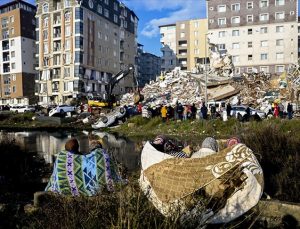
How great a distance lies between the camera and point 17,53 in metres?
82.0

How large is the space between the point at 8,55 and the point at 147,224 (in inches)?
3462

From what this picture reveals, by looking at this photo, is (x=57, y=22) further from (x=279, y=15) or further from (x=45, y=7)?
(x=279, y=15)

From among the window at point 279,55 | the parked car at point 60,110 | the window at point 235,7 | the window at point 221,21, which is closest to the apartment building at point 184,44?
the window at point 221,21

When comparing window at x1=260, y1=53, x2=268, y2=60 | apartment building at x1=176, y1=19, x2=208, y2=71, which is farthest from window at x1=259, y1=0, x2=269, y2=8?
apartment building at x1=176, y1=19, x2=208, y2=71

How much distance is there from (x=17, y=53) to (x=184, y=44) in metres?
41.3

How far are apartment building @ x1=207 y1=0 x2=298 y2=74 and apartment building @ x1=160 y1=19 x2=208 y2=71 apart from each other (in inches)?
720

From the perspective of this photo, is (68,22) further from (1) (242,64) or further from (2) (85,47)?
(1) (242,64)

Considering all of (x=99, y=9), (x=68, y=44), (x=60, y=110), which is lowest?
(x=60, y=110)

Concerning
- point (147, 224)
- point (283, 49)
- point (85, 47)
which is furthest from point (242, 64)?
point (147, 224)

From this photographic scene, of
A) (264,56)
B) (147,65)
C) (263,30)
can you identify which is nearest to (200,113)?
(264,56)

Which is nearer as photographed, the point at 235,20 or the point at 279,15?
the point at 279,15

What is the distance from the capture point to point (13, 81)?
81.5 metres

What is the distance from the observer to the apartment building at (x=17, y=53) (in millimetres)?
80562

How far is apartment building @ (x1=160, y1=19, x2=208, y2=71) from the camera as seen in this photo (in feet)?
309
